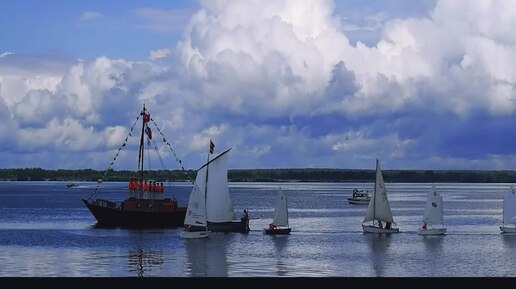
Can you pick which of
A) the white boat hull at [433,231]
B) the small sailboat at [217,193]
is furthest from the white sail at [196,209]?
the white boat hull at [433,231]

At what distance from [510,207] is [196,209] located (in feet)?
103

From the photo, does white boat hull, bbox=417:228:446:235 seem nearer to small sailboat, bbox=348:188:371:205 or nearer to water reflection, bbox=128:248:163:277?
water reflection, bbox=128:248:163:277

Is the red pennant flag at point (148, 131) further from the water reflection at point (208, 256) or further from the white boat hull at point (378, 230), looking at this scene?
the white boat hull at point (378, 230)

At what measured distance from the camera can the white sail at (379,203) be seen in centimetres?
8056

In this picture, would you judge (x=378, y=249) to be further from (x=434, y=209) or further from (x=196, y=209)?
(x=434, y=209)

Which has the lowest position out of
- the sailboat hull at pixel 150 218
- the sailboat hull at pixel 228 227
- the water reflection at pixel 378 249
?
the water reflection at pixel 378 249

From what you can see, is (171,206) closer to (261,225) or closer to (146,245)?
(261,225)

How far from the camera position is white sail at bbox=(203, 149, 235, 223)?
78.8m

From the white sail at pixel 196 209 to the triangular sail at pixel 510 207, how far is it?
29.2 m

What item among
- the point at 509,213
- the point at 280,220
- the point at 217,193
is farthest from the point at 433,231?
the point at 217,193

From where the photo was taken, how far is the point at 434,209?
8294cm

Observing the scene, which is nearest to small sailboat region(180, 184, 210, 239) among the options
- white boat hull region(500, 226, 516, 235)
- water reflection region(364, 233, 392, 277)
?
water reflection region(364, 233, 392, 277)

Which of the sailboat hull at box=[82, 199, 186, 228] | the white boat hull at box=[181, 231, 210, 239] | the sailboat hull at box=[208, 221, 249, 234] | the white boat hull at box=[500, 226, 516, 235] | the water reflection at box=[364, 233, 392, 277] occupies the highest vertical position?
the sailboat hull at box=[82, 199, 186, 228]
